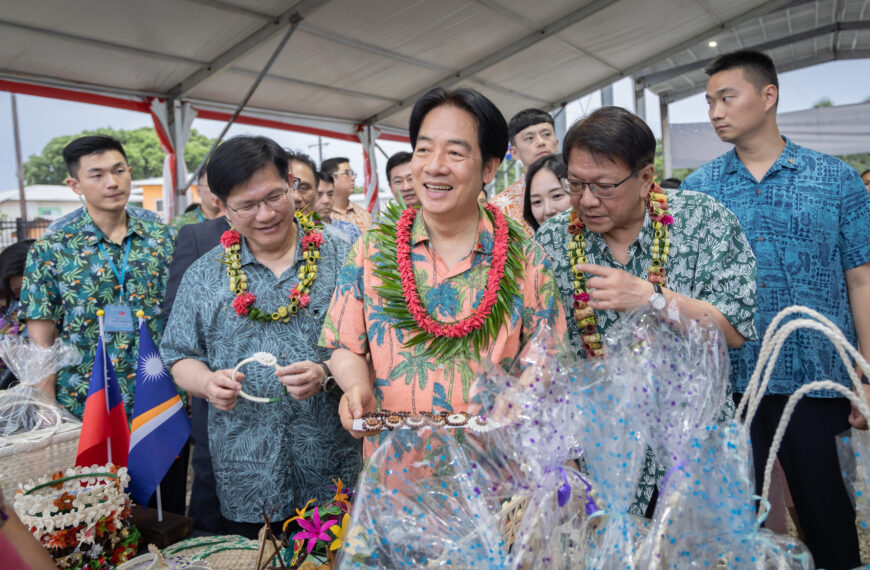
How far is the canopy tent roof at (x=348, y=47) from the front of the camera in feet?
18.4

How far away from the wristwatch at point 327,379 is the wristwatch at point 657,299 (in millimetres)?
988

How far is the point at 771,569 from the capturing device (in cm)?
93

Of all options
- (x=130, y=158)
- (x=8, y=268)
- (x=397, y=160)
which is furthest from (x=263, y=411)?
(x=130, y=158)

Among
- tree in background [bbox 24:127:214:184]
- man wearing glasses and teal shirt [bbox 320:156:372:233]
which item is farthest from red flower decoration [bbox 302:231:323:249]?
Result: tree in background [bbox 24:127:214:184]

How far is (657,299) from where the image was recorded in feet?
4.91

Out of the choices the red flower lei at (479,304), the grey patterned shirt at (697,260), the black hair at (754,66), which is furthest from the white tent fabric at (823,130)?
the red flower lei at (479,304)

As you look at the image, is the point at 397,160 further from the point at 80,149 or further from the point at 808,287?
the point at 808,287

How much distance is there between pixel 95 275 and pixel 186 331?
3.95ft

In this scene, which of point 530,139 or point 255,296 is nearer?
point 255,296

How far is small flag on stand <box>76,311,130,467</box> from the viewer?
6.37ft

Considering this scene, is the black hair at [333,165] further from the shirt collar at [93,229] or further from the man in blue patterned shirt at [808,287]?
the man in blue patterned shirt at [808,287]

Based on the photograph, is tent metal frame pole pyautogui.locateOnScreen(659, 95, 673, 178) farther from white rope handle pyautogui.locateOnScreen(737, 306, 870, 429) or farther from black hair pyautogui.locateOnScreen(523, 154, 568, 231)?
white rope handle pyautogui.locateOnScreen(737, 306, 870, 429)

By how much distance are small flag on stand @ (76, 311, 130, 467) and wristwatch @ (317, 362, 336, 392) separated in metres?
0.74

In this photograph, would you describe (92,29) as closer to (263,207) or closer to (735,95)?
(263,207)
